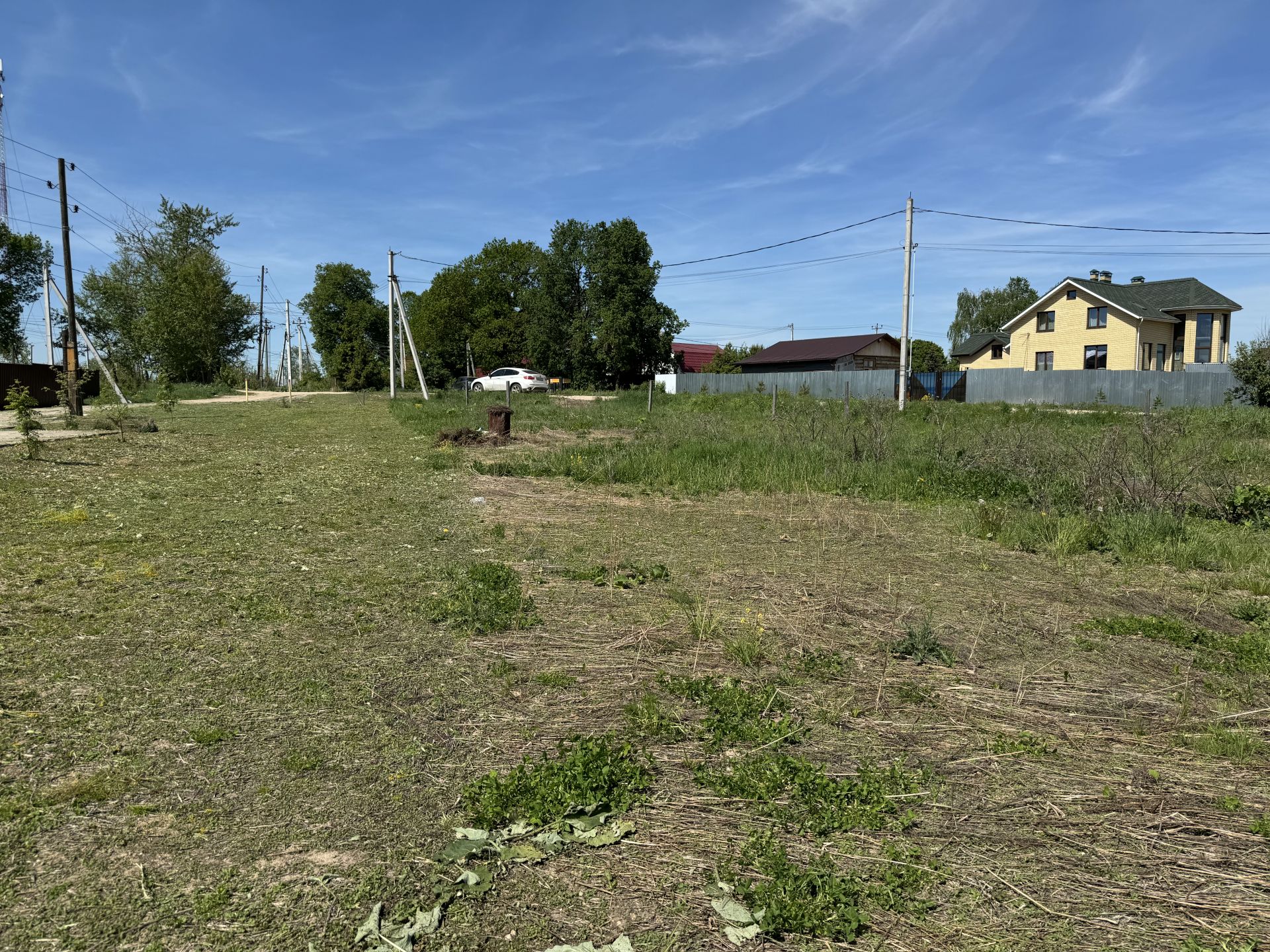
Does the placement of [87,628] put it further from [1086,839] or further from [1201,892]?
[1201,892]

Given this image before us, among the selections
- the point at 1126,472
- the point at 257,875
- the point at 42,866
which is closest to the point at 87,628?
the point at 42,866

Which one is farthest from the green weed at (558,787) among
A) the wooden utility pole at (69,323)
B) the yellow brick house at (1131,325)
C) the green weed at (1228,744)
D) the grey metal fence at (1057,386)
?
the yellow brick house at (1131,325)

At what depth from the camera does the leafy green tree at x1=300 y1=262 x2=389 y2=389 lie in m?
59.8

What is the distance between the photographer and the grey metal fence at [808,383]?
31.1 m

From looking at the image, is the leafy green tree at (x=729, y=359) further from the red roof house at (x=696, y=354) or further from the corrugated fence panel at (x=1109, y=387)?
the corrugated fence panel at (x=1109, y=387)

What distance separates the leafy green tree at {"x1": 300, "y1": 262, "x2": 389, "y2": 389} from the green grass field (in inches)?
2156

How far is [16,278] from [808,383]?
4691 centimetres

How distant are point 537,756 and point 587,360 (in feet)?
166

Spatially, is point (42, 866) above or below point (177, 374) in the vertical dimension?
below

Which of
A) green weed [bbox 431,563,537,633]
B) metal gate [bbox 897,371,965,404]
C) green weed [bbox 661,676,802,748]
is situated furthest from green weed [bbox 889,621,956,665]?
metal gate [bbox 897,371,965,404]

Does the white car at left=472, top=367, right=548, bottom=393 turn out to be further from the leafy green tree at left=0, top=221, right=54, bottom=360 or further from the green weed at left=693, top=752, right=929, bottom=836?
the green weed at left=693, top=752, right=929, bottom=836

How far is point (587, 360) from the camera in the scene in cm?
5275

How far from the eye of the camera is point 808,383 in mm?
35156

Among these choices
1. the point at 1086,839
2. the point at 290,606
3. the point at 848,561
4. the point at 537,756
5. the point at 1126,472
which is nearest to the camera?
the point at 1086,839
